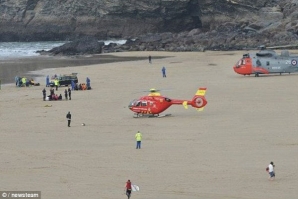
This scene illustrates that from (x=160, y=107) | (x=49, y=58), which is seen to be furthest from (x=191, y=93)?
(x=49, y=58)

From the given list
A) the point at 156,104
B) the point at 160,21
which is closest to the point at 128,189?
the point at 156,104

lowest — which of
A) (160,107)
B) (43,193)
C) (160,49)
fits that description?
(43,193)

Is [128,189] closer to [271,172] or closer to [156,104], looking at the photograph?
[271,172]

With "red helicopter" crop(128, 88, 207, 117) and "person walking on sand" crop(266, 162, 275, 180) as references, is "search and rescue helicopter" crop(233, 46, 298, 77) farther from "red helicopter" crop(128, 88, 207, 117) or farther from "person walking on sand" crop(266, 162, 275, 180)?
"person walking on sand" crop(266, 162, 275, 180)

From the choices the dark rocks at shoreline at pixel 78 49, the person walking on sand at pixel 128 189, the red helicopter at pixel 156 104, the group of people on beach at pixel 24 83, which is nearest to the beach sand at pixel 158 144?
the person walking on sand at pixel 128 189

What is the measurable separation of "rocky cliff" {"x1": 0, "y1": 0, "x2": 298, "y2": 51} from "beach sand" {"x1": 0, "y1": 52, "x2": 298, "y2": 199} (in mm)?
27251

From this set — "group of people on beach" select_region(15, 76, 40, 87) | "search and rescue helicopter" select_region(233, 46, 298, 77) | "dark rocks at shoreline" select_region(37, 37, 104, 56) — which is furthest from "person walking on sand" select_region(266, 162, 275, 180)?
"dark rocks at shoreline" select_region(37, 37, 104, 56)

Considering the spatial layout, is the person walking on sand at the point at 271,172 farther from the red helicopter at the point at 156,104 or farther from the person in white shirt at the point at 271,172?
the red helicopter at the point at 156,104

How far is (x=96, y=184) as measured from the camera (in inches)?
704

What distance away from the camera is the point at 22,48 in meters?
79.6

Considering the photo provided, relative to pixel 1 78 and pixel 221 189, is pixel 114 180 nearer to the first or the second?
pixel 221 189

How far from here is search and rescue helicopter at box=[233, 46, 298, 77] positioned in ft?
132

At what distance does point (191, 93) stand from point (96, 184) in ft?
55.4

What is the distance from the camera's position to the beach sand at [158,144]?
1759cm
